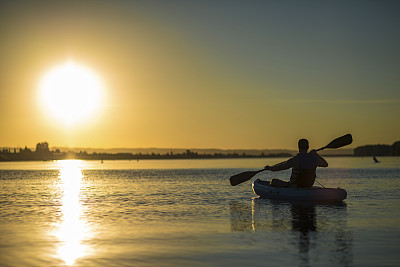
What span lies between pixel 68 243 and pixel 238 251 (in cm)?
424

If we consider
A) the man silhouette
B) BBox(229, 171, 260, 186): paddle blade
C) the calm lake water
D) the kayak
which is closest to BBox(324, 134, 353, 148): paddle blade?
the kayak

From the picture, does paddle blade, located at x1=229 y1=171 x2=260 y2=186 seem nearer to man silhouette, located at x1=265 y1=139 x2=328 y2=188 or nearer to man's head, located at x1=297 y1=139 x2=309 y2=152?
man silhouette, located at x1=265 y1=139 x2=328 y2=188

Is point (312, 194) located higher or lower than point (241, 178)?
lower

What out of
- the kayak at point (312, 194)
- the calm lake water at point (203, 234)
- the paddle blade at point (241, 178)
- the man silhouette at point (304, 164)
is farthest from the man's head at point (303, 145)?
the paddle blade at point (241, 178)

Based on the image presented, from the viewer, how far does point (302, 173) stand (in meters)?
22.0

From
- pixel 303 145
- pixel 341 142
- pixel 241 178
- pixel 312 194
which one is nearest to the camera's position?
pixel 303 145

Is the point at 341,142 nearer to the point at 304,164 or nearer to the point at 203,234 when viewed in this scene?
the point at 304,164

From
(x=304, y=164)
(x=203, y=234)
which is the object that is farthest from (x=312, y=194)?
(x=203, y=234)

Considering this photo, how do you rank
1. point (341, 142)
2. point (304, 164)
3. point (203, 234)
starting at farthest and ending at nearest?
1. point (341, 142)
2. point (304, 164)
3. point (203, 234)

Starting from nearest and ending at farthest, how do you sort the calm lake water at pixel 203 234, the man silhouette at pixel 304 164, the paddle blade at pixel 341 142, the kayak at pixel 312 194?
the calm lake water at pixel 203 234, the man silhouette at pixel 304 164, the kayak at pixel 312 194, the paddle blade at pixel 341 142

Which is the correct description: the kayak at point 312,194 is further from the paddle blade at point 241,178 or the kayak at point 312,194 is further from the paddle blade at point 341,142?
the paddle blade at point 241,178

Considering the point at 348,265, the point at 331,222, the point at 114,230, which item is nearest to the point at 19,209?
the point at 114,230

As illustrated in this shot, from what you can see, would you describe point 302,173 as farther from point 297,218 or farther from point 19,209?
point 19,209

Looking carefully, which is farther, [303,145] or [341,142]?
[341,142]
